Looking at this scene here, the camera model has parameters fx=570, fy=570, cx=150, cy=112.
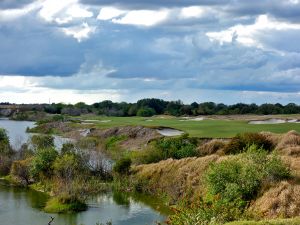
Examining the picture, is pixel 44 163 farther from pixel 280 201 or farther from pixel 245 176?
pixel 280 201

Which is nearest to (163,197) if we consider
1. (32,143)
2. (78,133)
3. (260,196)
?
(260,196)

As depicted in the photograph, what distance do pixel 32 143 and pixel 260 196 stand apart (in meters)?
36.6

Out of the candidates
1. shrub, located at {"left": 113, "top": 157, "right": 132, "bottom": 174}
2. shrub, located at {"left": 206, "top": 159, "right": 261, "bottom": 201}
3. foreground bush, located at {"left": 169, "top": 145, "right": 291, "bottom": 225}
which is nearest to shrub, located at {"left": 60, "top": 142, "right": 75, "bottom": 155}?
shrub, located at {"left": 113, "top": 157, "right": 132, "bottom": 174}

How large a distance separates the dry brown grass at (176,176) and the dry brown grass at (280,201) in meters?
8.88

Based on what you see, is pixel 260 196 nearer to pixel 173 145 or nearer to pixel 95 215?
pixel 95 215

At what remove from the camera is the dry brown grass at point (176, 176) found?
48.5 meters

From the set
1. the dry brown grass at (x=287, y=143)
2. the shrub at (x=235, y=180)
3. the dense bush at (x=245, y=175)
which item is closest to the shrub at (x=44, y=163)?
the dense bush at (x=245, y=175)

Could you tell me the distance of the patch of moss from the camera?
142 ft

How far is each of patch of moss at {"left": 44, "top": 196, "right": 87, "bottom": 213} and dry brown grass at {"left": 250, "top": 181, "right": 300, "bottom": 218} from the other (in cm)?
1373

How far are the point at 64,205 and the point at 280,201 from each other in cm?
1662

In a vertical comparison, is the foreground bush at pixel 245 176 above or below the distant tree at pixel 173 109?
below

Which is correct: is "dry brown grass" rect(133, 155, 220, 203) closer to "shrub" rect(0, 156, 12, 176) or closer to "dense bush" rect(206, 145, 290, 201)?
"dense bush" rect(206, 145, 290, 201)

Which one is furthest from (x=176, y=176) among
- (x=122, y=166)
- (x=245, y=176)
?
(x=245, y=176)

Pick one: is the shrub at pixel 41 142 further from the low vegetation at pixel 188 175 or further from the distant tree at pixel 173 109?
the distant tree at pixel 173 109
